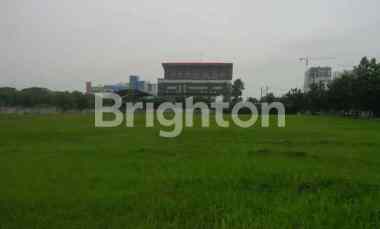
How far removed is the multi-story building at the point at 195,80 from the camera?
92.6 meters

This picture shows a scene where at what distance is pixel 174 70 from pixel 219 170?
95212 mm

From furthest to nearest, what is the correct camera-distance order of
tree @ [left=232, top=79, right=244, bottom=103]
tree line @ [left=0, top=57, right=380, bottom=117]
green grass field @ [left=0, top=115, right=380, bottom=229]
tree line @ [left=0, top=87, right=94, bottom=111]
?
tree @ [left=232, top=79, right=244, bottom=103] < tree line @ [left=0, top=87, right=94, bottom=111] < tree line @ [left=0, top=57, right=380, bottom=117] < green grass field @ [left=0, top=115, right=380, bottom=229]

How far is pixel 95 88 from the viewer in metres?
108

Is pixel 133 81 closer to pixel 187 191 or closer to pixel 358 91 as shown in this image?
pixel 358 91

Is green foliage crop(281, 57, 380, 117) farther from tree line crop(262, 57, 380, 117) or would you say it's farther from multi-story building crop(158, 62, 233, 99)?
multi-story building crop(158, 62, 233, 99)

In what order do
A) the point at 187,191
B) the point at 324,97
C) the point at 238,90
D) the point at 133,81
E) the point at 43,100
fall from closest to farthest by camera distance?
the point at 187,191 < the point at 324,97 < the point at 43,100 < the point at 238,90 < the point at 133,81

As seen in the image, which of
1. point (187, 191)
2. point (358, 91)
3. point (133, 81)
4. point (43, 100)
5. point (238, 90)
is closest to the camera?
point (187, 191)

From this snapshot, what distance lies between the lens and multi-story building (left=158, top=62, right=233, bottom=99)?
9256 cm

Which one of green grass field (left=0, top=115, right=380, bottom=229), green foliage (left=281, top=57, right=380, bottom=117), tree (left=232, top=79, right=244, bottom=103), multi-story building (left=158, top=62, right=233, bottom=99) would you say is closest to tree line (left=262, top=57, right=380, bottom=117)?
green foliage (left=281, top=57, right=380, bottom=117)

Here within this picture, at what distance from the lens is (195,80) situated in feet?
319

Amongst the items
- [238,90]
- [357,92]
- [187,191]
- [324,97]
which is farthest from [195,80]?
[187,191]

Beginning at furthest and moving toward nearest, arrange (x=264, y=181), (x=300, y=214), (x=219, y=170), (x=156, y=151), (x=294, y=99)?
(x=294, y=99) < (x=156, y=151) < (x=219, y=170) < (x=264, y=181) < (x=300, y=214)

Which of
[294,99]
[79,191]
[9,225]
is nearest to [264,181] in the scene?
[79,191]

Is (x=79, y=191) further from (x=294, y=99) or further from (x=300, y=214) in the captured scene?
(x=294, y=99)
